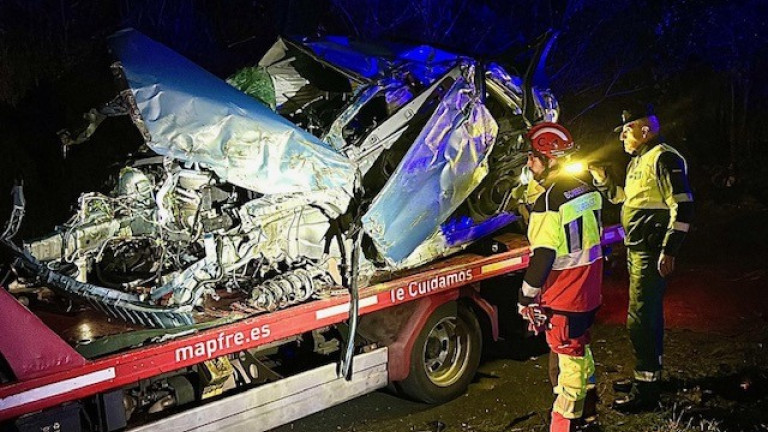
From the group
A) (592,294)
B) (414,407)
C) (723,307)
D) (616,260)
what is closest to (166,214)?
(414,407)

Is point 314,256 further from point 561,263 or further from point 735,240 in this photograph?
point 735,240

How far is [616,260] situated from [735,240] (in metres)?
2.53

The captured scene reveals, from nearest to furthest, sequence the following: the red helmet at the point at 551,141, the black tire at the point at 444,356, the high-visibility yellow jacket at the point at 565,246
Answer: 1. the high-visibility yellow jacket at the point at 565,246
2. the red helmet at the point at 551,141
3. the black tire at the point at 444,356

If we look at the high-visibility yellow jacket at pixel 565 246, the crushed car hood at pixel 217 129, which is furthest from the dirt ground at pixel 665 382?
the crushed car hood at pixel 217 129

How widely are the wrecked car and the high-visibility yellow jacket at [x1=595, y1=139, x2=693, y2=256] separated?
101 centimetres

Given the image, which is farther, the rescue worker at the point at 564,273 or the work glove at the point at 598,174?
the work glove at the point at 598,174

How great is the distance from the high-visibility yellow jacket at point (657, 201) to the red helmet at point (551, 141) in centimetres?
81

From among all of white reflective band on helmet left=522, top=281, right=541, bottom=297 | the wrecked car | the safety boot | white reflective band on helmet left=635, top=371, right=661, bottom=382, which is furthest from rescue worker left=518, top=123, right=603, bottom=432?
the wrecked car

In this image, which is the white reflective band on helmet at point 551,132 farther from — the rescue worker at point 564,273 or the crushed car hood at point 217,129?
the crushed car hood at point 217,129

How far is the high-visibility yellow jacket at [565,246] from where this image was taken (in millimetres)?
3939

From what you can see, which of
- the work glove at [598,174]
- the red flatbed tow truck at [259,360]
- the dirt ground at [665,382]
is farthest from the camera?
the work glove at [598,174]

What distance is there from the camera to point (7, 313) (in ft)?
10.2

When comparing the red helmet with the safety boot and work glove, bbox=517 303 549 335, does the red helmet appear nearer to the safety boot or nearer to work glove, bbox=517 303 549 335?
work glove, bbox=517 303 549 335

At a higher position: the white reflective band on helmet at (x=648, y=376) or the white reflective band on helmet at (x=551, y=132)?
the white reflective band on helmet at (x=551, y=132)
